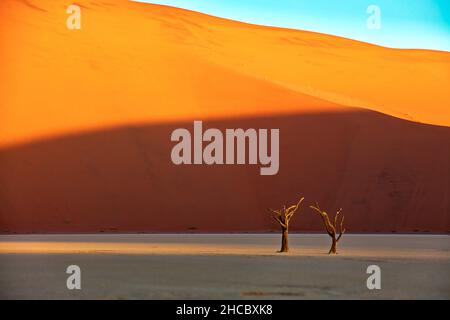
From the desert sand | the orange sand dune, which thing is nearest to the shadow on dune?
the orange sand dune

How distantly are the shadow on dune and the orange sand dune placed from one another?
83 millimetres

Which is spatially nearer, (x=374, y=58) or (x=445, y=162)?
(x=445, y=162)

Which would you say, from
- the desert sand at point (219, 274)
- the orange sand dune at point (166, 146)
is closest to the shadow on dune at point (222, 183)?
the orange sand dune at point (166, 146)

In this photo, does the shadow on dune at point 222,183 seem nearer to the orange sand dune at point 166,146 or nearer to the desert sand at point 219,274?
the orange sand dune at point 166,146

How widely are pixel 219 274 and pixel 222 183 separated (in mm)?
39827

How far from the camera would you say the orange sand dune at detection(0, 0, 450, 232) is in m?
59.3

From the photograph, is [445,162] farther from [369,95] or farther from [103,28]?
[103,28]

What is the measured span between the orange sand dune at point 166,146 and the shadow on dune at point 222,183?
83mm

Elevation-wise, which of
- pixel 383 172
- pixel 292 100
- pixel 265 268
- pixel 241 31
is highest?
pixel 241 31

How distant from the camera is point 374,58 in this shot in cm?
9831

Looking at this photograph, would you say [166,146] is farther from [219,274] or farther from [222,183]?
[219,274]

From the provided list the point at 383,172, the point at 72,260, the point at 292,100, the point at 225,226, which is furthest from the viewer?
the point at 292,100
